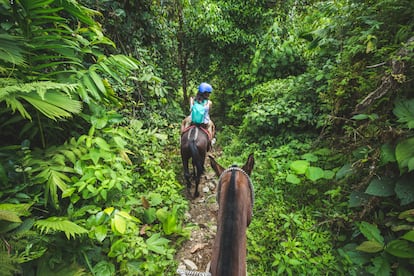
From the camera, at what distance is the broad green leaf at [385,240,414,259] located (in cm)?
197

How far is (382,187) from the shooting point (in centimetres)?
234

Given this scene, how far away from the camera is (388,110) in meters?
2.48

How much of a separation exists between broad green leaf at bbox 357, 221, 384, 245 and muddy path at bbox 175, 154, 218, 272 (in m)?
1.77

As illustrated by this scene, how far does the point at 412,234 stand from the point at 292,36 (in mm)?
5672

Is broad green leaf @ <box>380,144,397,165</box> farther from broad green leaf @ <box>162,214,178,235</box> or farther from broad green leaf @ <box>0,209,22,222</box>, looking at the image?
broad green leaf @ <box>0,209,22,222</box>

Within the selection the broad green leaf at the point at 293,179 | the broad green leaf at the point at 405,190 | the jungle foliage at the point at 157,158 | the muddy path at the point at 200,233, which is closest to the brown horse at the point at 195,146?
the muddy path at the point at 200,233

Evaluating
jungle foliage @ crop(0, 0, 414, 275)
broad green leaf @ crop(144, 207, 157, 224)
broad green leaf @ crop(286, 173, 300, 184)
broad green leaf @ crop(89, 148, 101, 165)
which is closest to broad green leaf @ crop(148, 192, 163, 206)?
jungle foliage @ crop(0, 0, 414, 275)

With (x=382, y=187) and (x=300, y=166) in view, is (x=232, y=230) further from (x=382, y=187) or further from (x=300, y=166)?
(x=300, y=166)

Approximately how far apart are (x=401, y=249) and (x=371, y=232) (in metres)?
0.29

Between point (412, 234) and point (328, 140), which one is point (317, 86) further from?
point (412, 234)

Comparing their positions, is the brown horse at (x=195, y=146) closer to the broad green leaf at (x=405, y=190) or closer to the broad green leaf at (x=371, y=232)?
the broad green leaf at (x=371, y=232)

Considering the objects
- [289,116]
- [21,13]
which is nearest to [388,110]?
[289,116]

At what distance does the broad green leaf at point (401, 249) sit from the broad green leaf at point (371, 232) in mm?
138

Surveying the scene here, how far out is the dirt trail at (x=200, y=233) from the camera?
120 inches
